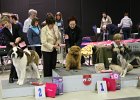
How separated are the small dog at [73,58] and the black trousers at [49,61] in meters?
0.27

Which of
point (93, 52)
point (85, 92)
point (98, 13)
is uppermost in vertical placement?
point (98, 13)

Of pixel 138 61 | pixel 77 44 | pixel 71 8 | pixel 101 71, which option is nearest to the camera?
pixel 101 71

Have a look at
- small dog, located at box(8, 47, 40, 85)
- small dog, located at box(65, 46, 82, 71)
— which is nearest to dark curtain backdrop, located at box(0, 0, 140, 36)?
small dog, located at box(65, 46, 82, 71)

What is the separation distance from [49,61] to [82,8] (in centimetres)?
992

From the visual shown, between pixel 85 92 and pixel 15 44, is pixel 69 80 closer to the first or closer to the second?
pixel 85 92

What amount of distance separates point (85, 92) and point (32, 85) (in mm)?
849

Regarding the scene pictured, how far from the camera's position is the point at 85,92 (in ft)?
17.6

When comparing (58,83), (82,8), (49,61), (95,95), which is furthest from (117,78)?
(82,8)

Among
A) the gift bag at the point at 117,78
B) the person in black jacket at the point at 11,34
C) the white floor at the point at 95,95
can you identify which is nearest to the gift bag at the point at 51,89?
the white floor at the point at 95,95

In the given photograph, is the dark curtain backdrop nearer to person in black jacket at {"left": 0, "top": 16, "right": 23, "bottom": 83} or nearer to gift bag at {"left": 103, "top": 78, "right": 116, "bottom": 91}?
person in black jacket at {"left": 0, "top": 16, "right": 23, "bottom": 83}

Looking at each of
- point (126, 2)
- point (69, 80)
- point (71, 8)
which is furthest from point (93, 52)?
point (126, 2)

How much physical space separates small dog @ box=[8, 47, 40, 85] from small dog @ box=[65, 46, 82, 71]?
2.29 feet

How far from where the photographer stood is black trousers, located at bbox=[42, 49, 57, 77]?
6.06m

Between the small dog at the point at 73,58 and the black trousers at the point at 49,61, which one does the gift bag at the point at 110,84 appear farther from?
the black trousers at the point at 49,61
